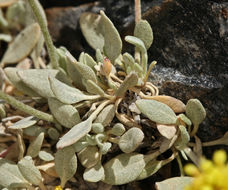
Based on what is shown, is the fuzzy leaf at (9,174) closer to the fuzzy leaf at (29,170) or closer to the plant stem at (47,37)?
the fuzzy leaf at (29,170)

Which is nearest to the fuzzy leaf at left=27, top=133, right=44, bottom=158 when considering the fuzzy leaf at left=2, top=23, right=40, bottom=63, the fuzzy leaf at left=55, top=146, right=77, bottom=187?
the fuzzy leaf at left=55, top=146, right=77, bottom=187

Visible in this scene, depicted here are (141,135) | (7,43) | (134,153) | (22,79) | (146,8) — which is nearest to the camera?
(141,135)

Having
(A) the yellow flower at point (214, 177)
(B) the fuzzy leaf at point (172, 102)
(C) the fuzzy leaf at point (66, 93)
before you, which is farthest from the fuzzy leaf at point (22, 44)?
(A) the yellow flower at point (214, 177)

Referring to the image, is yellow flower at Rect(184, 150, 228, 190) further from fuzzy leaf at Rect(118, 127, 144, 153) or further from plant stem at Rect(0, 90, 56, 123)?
plant stem at Rect(0, 90, 56, 123)

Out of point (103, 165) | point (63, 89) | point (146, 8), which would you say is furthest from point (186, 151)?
point (146, 8)

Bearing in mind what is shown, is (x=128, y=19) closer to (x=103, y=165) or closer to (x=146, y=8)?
(x=146, y=8)

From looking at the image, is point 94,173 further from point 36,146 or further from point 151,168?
point 36,146
